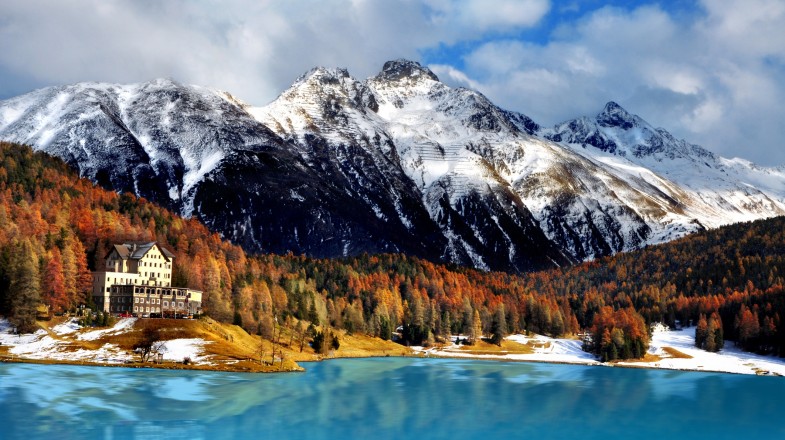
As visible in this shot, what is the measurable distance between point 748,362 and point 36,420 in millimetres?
157715

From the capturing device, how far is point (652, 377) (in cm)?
15775

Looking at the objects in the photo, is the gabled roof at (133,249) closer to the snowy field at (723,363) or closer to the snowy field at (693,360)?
the snowy field at (693,360)

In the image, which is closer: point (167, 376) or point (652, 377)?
point (167, 376)

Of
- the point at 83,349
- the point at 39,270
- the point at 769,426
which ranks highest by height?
the point at 39,270

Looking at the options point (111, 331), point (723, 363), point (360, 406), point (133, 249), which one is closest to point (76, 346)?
point (111, 331)

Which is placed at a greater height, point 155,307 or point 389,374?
point 155,307

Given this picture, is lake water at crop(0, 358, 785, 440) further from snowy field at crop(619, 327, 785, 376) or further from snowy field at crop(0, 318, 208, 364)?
snowy field at crop(619, 327, 785, 376)

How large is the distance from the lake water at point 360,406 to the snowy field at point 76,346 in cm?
582

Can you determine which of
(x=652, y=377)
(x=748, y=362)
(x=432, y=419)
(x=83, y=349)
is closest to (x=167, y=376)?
(x=83, y=349)

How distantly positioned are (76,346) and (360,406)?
49070 millimetres

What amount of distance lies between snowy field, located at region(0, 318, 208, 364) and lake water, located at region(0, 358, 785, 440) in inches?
229

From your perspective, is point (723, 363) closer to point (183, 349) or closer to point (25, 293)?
point (183, 349)

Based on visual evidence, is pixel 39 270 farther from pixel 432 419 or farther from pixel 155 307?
pixel 432 419

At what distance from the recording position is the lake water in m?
81.8
